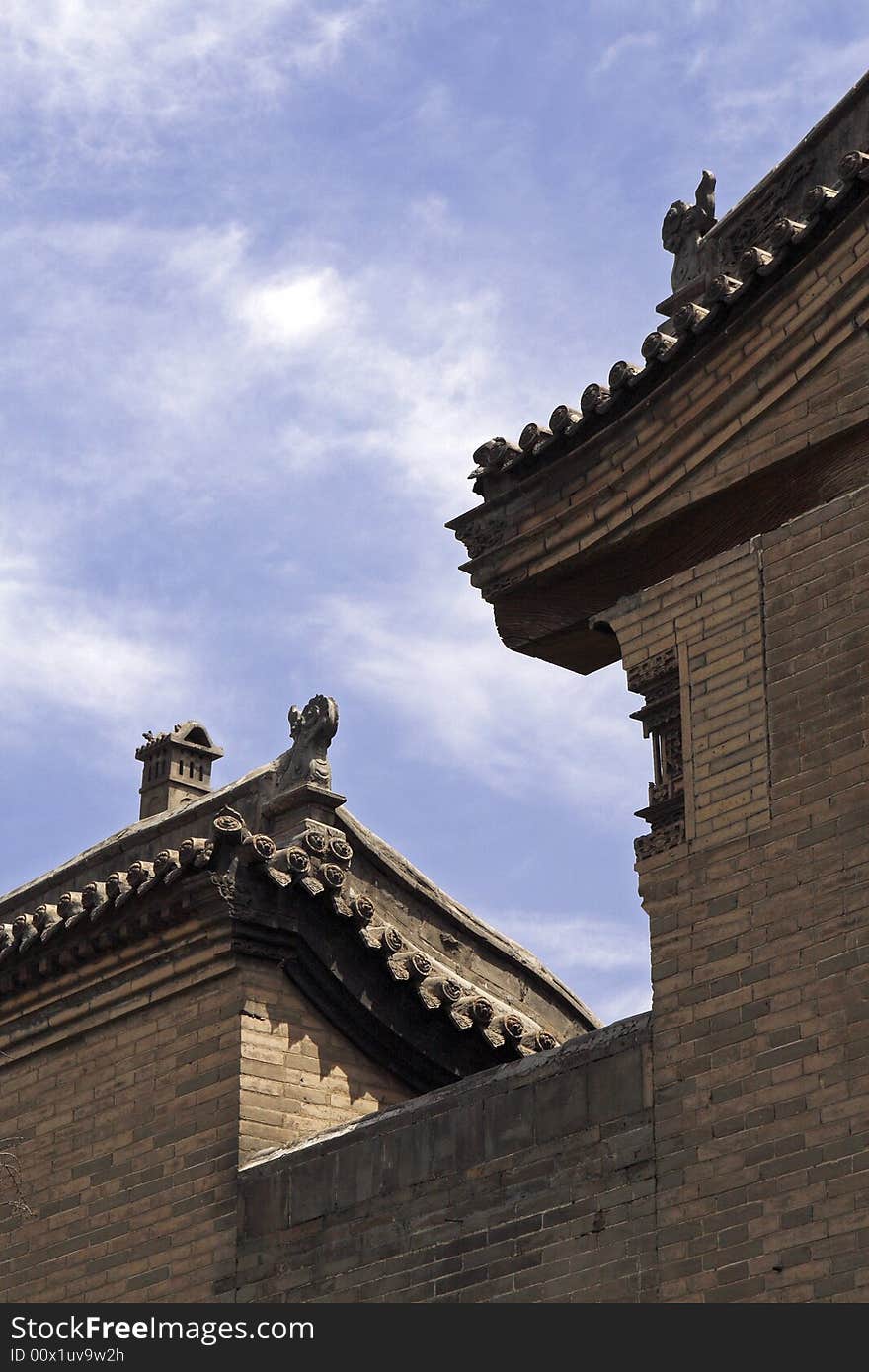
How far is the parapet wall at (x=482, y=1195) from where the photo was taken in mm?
12992

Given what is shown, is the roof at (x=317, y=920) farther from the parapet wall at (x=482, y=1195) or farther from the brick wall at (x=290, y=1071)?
the parapet wall at (x=482, y=1195)

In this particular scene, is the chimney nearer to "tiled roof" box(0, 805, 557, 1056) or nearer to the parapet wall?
"tiled roof" box(0, 805, 557, 1056)

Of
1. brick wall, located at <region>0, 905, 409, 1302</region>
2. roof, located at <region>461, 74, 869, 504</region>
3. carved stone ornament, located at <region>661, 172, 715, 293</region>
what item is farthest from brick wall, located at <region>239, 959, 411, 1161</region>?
carved stone ornament, located at <region>661, 172, 715, 293</region>

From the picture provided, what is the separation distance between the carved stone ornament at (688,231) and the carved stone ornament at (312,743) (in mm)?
3832

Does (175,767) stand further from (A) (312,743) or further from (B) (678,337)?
(B) (678,337)

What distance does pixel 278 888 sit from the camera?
16.0m

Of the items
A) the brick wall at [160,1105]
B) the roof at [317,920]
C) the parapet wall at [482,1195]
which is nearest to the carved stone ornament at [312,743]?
the roof at [317,920]

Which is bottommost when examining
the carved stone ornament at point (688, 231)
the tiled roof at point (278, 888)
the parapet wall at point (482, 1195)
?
the parapet wall at point (482, 1195)

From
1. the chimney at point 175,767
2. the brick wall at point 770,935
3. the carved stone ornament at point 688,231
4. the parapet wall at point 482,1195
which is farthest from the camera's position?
the chimney at point 175,767

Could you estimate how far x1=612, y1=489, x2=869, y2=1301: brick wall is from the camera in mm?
12047
